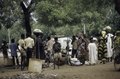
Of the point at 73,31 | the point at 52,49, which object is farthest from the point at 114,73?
the point at 73,31

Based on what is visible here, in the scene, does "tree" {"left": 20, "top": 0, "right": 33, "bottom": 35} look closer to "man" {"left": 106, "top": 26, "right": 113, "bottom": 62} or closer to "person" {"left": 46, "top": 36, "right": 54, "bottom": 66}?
"person" {"left": 46, "top": 36, "right": 54, "bottom": 66}

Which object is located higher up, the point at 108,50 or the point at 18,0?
the point at 18,0

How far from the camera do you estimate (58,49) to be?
19.9 meters

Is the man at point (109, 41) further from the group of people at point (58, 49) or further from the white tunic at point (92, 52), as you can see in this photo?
the white tunic at point (92, 52)

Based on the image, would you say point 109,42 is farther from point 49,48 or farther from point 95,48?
point 49,48

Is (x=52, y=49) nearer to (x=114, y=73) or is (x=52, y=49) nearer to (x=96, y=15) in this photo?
(x=114, y=73)

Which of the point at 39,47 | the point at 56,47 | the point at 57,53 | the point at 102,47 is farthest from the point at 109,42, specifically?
the point at 39,47

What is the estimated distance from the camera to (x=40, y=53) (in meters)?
19.6

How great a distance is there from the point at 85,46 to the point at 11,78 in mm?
6999

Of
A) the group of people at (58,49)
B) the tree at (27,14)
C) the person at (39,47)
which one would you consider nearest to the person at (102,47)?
the group of people at (58,49)

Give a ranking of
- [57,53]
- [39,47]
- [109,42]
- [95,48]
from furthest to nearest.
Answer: [109,42]
[95,48]
[57,53]
[39,47]

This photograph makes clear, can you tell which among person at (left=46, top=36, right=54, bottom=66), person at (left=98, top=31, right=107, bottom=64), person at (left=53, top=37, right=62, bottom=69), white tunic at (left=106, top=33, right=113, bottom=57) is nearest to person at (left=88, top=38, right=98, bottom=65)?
person at (left=98, top=31, right=107, bottom=64)

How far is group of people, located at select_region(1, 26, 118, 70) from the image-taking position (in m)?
19.4

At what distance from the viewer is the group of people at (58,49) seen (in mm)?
19359
